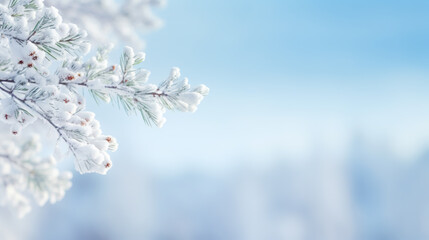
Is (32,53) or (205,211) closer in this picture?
(32,53)

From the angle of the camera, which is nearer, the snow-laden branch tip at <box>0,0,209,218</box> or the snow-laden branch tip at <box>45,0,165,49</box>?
the snow-laden branch tip at <box>0,0,209,218</box>

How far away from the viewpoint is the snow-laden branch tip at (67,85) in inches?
82.2

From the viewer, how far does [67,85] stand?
2.23 metres

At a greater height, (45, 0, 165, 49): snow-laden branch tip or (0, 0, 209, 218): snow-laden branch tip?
(45, 0, 165, 49): snow-laden branch tip

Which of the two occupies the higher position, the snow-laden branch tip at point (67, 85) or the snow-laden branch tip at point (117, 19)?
the snow-laden branch tip at point (117, 19)

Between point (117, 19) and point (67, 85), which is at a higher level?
point (117, 19)

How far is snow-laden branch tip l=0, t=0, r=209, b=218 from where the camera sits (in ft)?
6.85

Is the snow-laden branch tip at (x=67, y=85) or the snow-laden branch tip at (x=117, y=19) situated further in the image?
the snow-laden branch tip at (x=117, y=19)

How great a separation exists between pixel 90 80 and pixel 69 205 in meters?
33.1

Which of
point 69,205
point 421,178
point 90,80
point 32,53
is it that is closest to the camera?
point 32,53

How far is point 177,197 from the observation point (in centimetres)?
3894

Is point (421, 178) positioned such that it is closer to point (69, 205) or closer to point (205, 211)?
point (205, 211)

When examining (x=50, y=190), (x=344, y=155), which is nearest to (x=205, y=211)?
(x=344, y=155)

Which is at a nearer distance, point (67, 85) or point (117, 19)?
point (67, 85)
